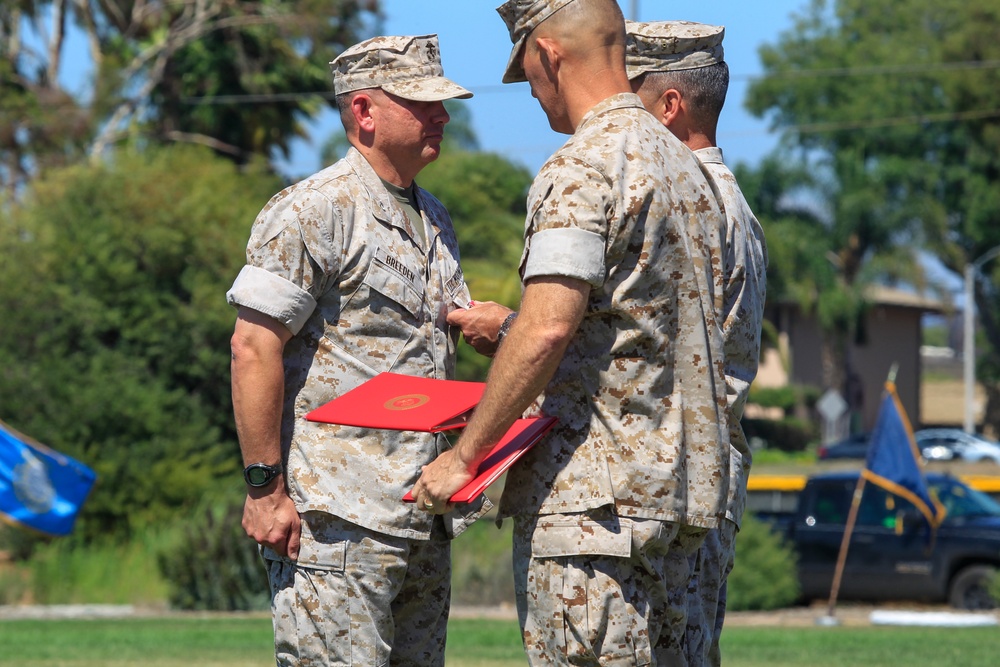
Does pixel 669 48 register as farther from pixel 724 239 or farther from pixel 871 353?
pixel 871 353

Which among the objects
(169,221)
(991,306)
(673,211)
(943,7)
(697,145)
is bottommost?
(673,211)

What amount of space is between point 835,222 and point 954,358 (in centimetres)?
4932

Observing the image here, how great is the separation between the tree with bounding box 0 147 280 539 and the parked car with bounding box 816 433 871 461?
24.7 metres

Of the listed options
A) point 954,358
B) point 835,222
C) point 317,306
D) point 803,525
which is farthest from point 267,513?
point 954,358

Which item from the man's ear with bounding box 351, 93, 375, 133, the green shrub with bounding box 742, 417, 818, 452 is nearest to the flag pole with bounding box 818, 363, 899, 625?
the man's ear with bounding box 351, 93, 375, 133

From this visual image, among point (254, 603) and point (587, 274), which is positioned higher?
point (587, 274)

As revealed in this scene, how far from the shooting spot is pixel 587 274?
314 cm

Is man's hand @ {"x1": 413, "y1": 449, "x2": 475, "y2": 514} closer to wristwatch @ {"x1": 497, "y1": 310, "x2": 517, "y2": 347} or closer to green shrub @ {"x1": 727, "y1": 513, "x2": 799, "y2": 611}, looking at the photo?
wristwatch @ {"x1": 497, "y1": 310, "x2": 517, "y2": 347}

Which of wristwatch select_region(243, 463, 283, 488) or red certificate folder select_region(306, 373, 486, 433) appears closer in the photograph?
red certificate folder select_region(306, 373, 486, 433)

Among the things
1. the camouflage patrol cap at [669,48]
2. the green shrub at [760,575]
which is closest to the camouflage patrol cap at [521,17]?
the camouflage patrol cap at [669,48]

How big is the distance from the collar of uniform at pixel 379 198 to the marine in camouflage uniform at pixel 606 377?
0.81m

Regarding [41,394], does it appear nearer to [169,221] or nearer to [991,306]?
[169,221]

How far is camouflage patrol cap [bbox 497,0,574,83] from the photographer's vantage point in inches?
132

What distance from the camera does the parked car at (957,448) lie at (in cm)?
4150
